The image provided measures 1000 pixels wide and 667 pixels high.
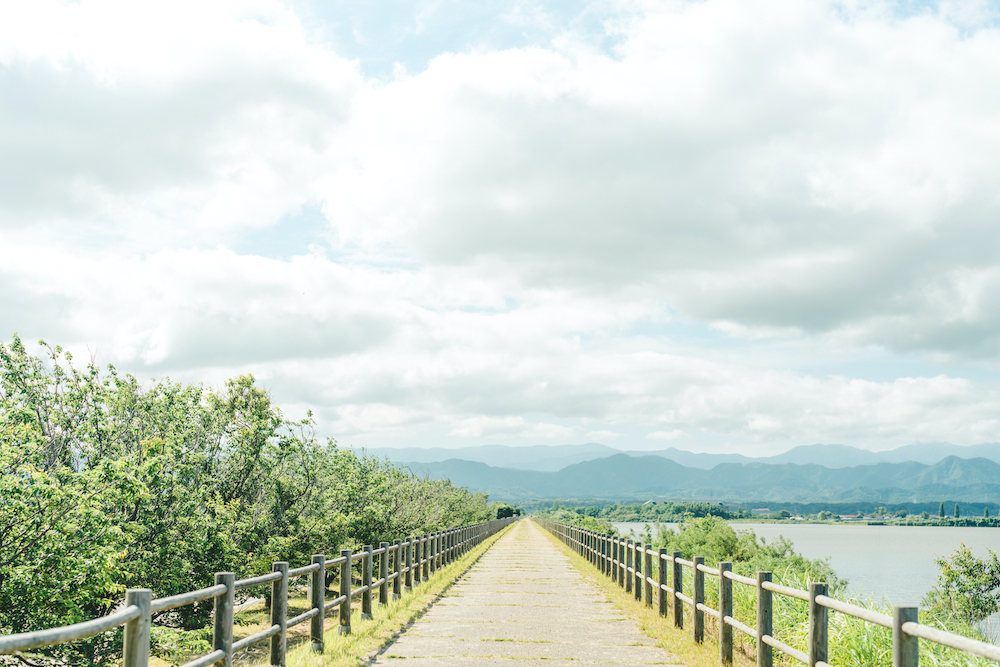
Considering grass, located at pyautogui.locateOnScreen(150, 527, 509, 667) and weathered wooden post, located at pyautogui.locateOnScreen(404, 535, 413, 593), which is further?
weathered wooden post, located at pyautogui.locateOnScreen(404, 535, 413, 593)

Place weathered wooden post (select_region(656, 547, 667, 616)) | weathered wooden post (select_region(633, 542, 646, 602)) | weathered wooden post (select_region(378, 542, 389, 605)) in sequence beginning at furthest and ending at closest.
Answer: weathered wooden post (select_region(633, 542, 646, 602))
weathered wooden post (select_region(378, 542, 389, 605))
weathered wooden post (select_region(656, 547, 667, 616))

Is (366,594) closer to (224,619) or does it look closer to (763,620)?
(224,619)

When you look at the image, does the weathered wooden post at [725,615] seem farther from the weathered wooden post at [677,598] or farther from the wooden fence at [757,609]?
the weathered wooden post at [677,598]

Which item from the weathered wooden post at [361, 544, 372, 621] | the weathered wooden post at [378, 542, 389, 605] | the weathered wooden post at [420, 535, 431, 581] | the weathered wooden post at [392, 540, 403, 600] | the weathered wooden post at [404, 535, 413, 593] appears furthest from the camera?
the weathered wooden post at [420, 535, 431, 581]

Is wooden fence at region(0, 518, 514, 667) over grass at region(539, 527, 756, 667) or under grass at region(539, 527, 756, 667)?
over

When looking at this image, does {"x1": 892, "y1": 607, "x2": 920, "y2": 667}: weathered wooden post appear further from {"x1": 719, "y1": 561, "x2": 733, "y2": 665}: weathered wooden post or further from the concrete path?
the concrete path

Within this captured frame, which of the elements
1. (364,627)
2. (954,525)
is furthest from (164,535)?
(954,525)

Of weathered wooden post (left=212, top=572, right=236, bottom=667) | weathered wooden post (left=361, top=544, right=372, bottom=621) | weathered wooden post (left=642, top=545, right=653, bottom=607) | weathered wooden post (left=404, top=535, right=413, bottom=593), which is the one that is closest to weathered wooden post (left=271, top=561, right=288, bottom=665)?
weathered wooden post (left=212, top=572, right=236, bottom=667)

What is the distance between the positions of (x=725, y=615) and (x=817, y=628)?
264 cm

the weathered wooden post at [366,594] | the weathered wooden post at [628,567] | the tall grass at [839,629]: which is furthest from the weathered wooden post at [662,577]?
the weathered wooden post at [366,594]

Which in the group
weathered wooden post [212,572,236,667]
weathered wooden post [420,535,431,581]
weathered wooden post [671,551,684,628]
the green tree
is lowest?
the green tree

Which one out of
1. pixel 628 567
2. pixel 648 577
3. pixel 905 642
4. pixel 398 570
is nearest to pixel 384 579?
pixel 398 570

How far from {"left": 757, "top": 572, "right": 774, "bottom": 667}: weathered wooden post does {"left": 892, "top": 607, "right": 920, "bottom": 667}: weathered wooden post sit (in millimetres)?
2623

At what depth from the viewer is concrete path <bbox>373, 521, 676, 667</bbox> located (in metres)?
9.23
